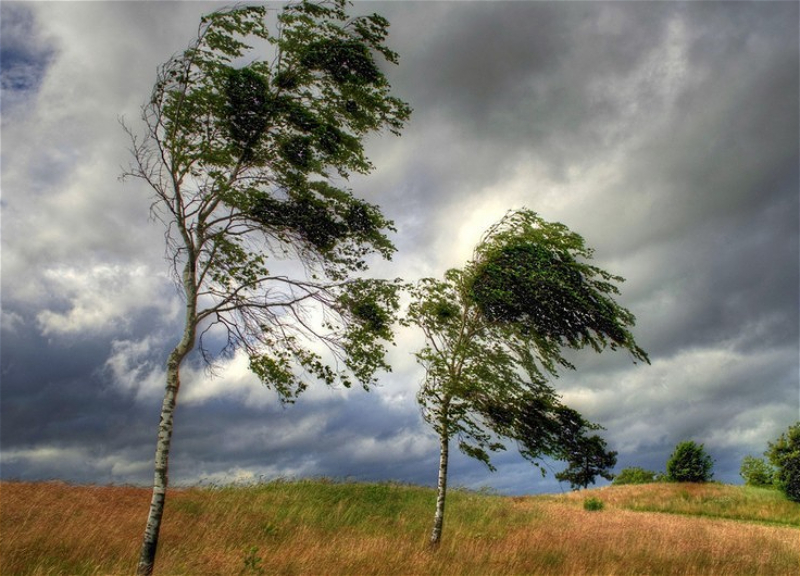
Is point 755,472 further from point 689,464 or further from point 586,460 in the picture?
point 586,460


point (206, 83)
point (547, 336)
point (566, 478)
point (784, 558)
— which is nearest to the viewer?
point (206, 83)

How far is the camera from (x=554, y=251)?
43.2 ft

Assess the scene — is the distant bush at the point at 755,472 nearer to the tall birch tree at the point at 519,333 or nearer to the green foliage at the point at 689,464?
the green foliage at the point at 689,464

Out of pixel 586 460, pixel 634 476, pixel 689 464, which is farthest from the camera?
pixel 634 476

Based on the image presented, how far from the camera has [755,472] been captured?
142 feet

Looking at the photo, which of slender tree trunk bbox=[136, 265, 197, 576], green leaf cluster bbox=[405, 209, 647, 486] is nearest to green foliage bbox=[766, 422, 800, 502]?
green leaf cluster bbox=[405, 209, 647, 486]

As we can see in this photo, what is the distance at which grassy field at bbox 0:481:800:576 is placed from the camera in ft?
33.1

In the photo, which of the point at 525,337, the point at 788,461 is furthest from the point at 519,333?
the point at 788,461

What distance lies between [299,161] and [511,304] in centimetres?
623

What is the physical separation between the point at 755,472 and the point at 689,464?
353 inches

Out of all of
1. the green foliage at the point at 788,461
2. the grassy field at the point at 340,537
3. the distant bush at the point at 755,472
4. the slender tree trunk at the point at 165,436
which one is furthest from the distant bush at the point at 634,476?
the slender tree trunk at the point at 165,436

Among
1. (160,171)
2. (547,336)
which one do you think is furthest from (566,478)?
(160,171)

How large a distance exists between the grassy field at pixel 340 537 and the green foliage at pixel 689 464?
20878 mm

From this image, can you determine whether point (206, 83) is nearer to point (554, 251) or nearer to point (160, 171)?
point (160, 171)
